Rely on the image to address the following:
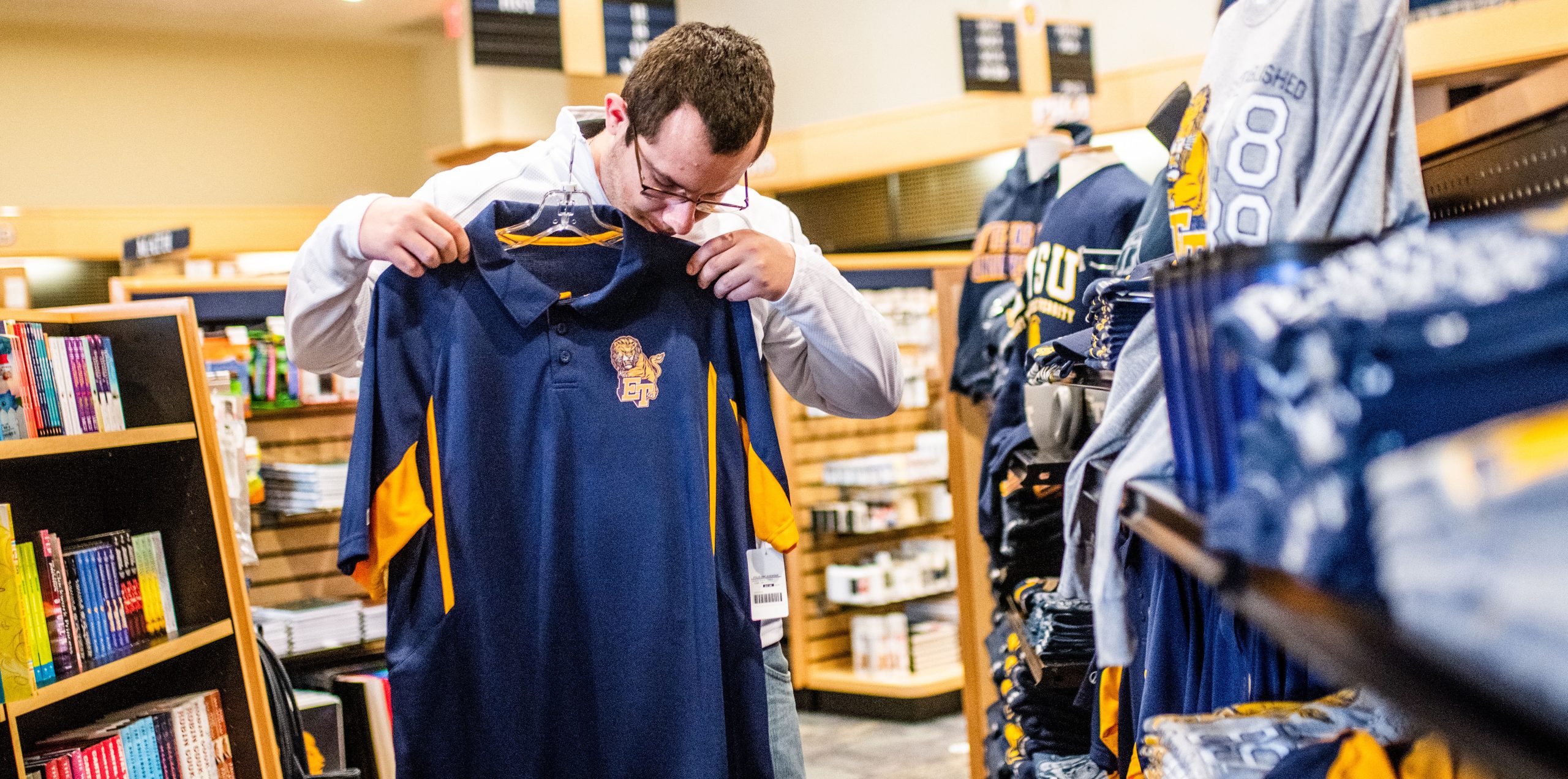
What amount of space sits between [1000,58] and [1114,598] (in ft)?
17.6

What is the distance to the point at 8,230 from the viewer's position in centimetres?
757

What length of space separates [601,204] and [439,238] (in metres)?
0.31

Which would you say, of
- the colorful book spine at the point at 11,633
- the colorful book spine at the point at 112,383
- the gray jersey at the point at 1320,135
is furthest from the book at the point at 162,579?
the gray jersey at the point at 1320,135

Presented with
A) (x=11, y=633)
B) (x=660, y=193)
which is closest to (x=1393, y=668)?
(x=660, y=193)

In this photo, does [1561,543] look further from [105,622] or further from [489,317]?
[105,622]

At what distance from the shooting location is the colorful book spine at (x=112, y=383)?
2537 mm

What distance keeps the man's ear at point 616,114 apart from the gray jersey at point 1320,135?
3.02ft

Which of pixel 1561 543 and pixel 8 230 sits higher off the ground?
pixel 8 230

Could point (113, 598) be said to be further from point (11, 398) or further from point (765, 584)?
point (765, 584)

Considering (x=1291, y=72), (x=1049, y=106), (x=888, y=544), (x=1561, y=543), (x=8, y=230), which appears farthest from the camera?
(x=8, y=230)

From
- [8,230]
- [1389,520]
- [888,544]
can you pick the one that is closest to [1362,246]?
[1389,520]

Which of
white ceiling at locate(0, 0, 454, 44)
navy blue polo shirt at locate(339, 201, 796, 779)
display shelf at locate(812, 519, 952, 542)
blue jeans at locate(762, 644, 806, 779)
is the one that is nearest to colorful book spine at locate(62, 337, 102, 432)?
navy blue polo shirt at locate(339, 201, 796, 779)

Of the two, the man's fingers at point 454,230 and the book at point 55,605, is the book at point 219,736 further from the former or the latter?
the man's fingers at point 454,230

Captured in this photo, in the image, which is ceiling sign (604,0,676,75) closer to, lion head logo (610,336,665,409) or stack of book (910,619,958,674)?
stack of book (910,619,958,674)
